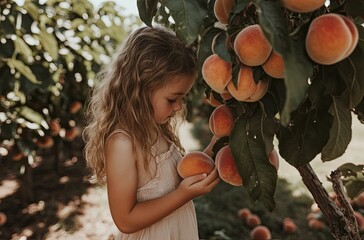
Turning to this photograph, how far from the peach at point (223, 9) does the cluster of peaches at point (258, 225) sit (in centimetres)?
195

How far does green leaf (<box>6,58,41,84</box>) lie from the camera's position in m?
2.23

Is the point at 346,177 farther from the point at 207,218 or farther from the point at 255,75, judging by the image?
the point at 207,218

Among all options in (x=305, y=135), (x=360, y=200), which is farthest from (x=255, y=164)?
(x=360, y=200)

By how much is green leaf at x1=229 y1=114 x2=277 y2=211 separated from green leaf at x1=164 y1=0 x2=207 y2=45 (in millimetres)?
244

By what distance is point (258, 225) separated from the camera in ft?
9.13

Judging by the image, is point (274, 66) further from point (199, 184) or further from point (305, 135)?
point (199, 184)

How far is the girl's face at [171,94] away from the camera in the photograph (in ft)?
4.51

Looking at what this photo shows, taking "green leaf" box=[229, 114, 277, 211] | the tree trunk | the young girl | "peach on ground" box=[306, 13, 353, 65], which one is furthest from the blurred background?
"peach on ground" box=[306, 13, 353, 65]

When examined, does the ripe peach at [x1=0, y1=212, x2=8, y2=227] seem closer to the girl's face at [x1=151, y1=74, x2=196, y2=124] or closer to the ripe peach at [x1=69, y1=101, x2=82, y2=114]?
the ripe peach at [x1=69, y1=101, x2=82, y2=114]

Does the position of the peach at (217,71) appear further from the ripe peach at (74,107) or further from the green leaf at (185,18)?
the ripe peach at (74,107)

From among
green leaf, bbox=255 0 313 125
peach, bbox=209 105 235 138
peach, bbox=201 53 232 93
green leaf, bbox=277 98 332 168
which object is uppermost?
green leaf, bbox=255 0 313 125

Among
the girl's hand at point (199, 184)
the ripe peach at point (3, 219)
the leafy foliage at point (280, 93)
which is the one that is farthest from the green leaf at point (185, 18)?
the ripe peach at point (3, 219)

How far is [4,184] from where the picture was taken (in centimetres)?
330

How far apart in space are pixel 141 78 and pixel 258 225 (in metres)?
1.71
